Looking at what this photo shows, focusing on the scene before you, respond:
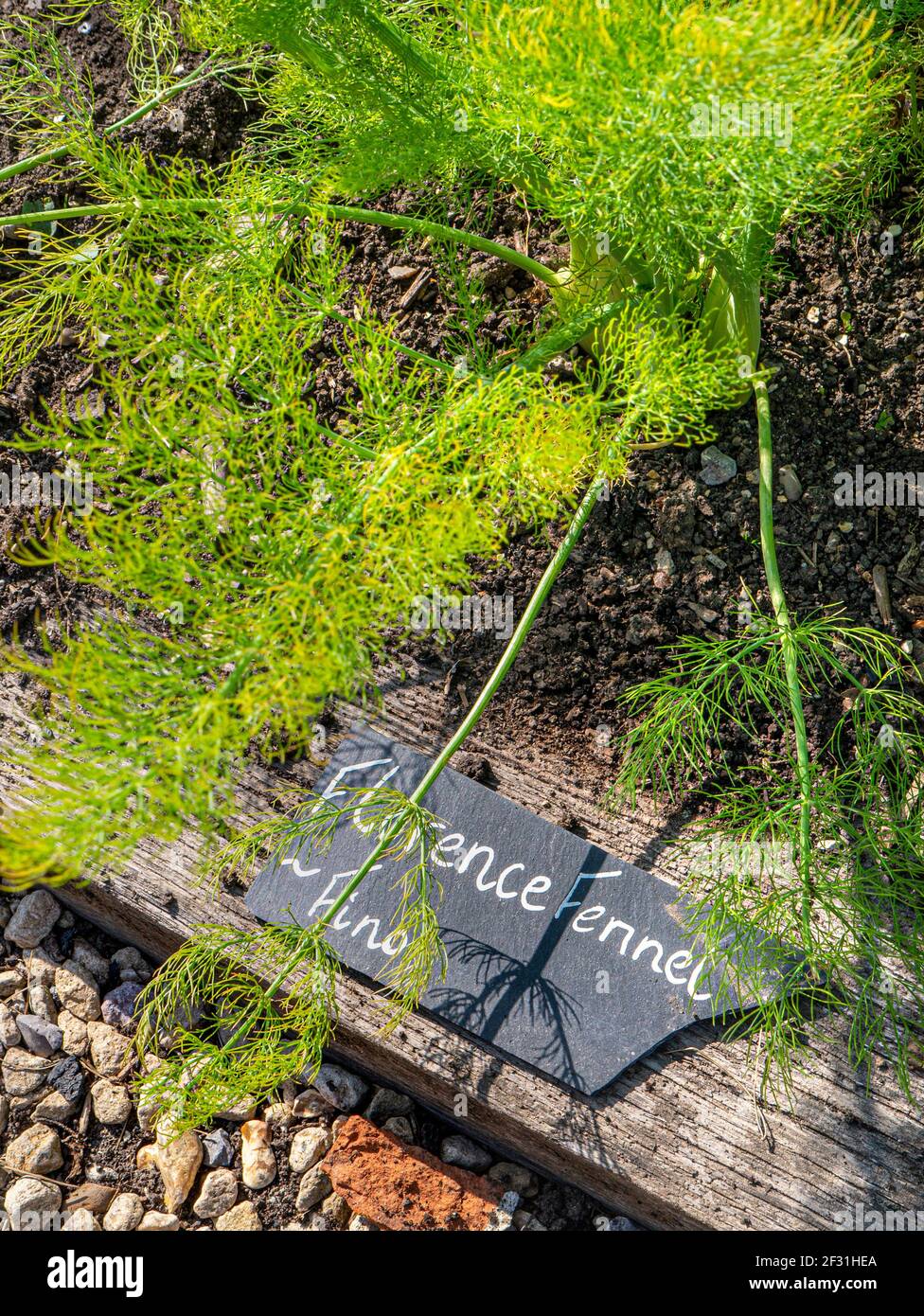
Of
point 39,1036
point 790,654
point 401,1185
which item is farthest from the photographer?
point 39,1036

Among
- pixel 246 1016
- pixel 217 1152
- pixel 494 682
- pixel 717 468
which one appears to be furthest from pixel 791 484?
pixel 217 1152

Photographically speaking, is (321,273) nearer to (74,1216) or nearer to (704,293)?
(704,293)

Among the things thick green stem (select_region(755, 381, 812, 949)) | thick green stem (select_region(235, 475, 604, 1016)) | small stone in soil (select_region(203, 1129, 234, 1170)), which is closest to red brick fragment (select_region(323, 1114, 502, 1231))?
small stone in soil (select_region(203, 1129, 234, 1170))

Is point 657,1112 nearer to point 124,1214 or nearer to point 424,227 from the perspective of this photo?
point 124,1214

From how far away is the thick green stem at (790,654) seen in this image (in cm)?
92

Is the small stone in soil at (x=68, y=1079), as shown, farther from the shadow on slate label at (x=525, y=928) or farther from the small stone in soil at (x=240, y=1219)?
the shadow on slate label at (x=525, y=928)

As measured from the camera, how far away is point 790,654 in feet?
3.10

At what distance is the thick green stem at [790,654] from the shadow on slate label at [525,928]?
0.46 ft

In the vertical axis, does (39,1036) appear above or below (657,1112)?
below

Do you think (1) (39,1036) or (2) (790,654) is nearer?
(2) (790,654)

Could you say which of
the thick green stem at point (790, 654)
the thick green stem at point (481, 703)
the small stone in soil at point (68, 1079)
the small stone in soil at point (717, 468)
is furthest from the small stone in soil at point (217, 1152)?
the small stone in soil at point (717, 468)

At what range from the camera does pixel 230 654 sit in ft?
2.46

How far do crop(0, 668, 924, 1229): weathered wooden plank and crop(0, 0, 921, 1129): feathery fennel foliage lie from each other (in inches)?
3.1

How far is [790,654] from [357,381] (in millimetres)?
491
